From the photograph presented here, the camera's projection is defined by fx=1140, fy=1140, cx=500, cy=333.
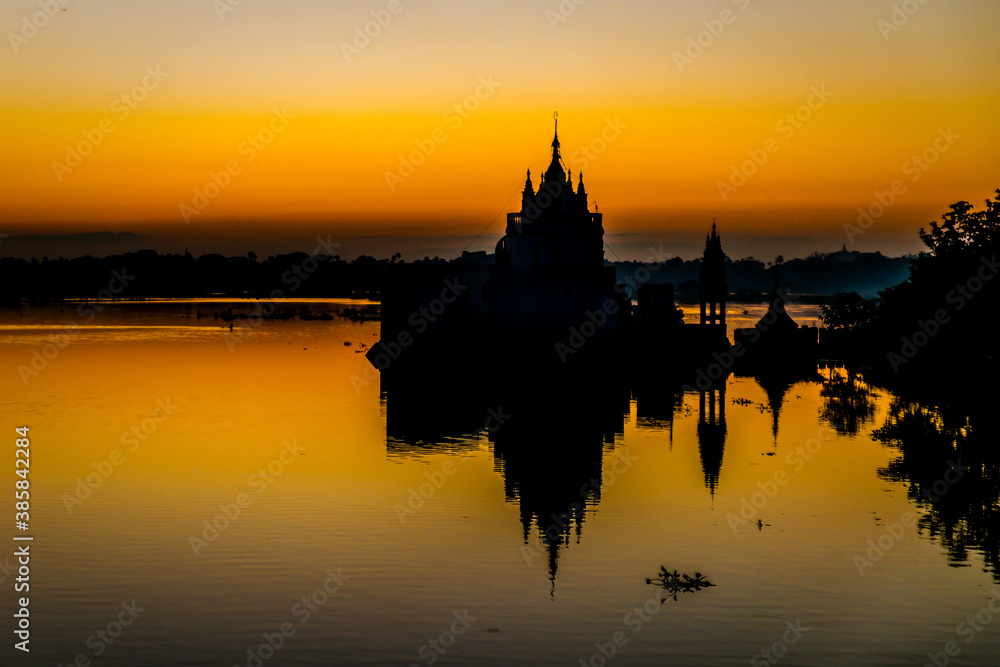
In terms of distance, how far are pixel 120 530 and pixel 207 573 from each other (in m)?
5.05

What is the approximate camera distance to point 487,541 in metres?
27.4

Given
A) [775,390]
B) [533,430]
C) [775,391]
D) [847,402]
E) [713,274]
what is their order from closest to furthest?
[533,430] → [847,402] → [775,391] → [775,390] → [713,274]

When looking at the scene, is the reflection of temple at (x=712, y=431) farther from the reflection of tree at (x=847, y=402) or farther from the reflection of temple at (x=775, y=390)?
the reflection of tree at (x=847, y=402)

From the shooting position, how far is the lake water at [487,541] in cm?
1973

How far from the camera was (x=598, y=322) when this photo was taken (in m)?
84.9

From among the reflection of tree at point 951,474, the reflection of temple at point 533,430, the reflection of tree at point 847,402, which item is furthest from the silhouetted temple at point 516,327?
the reflection of tree at point 951,474

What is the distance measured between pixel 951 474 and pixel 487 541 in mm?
16313

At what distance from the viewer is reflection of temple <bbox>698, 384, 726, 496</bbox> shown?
38062 millimetres

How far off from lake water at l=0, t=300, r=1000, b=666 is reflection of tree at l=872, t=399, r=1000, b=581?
17 cm

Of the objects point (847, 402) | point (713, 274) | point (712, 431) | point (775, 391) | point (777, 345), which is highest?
point (713, 274)

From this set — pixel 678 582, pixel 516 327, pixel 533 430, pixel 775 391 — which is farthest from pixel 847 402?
pixel 678 582

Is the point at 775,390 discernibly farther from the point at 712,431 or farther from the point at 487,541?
the point at 487,541

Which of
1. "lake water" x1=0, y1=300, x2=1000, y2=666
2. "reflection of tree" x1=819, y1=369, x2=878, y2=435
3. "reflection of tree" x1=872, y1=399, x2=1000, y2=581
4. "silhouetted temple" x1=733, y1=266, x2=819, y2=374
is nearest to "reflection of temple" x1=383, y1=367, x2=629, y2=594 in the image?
"lake water" x1=0, y1=300, x2=1000, y2=666

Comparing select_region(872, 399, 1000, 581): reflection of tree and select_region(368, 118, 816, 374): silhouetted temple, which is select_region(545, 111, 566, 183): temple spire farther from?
select_region(872, 399, 1000, 581): reflection of tree
